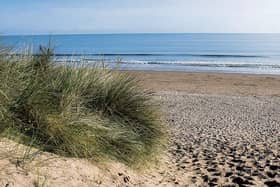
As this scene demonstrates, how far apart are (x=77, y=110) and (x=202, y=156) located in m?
3.13

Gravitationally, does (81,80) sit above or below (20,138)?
above

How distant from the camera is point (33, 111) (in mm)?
5406

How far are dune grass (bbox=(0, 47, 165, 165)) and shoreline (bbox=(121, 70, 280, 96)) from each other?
13497 millimetres

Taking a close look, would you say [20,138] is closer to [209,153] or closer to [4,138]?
[4,138]

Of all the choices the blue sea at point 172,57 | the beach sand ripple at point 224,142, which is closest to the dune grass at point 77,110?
the blue sea at point 172,57

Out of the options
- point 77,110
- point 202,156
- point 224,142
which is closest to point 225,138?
point 224,142

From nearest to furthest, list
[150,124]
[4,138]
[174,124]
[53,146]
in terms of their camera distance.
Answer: [4,138] < [53,146] < [150,124] < [174,124]

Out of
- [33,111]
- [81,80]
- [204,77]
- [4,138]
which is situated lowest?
[4,138]

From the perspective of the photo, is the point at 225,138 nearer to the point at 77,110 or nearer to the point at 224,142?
the point at 224,142

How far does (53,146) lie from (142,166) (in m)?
1.60

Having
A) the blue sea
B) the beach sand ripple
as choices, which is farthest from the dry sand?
the blue sea

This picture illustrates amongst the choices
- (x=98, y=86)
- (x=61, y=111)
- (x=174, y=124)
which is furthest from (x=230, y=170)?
(x=174, y=124)

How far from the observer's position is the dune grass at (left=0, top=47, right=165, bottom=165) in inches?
212

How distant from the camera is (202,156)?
8.20 meters
